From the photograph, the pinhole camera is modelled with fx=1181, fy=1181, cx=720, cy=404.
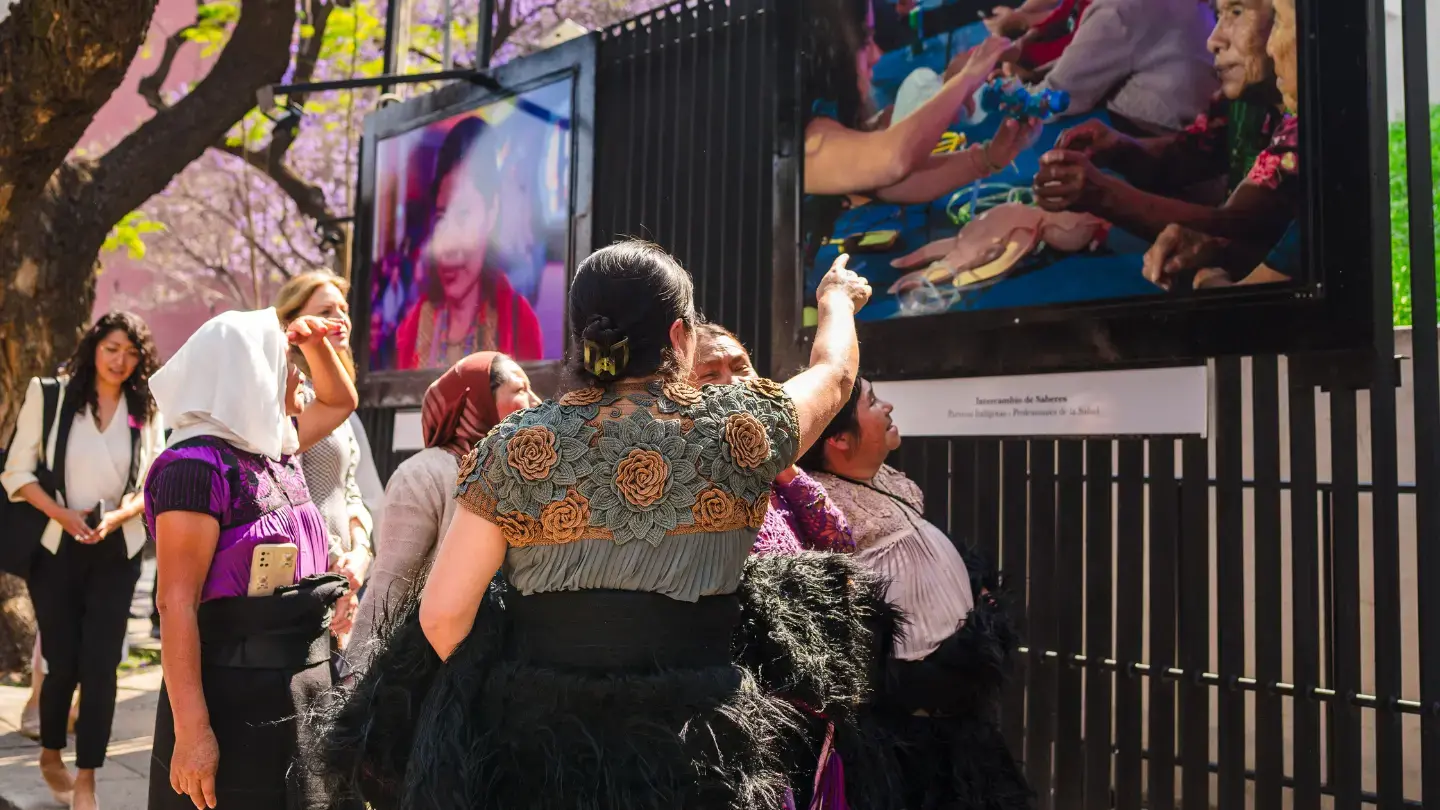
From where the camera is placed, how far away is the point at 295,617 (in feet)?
9.37

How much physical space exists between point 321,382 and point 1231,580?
3113 millimetres

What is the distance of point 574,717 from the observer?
81.4 inches

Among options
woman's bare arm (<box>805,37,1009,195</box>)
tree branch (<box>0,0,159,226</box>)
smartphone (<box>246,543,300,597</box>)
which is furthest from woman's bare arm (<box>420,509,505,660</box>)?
tree branch (<box>0,0,159,226</box>)

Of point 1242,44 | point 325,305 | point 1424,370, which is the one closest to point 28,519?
point 325,305

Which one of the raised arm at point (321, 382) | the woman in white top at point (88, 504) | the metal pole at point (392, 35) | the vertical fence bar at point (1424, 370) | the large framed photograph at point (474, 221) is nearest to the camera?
the raised arm at point (321, 382)

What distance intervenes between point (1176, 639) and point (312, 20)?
11546 millimetres

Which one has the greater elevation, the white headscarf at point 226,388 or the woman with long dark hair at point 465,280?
the woman with long dark hair at point 465,280

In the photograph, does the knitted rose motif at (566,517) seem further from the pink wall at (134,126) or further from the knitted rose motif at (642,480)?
the pink wall at (134,126)

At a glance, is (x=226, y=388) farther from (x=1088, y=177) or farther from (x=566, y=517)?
(x=1088, y=177)

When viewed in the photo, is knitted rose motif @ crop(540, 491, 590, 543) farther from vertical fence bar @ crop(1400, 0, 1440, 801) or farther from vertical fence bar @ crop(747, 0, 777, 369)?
vertical fence bar @ crop(747, 0, 777, 369)

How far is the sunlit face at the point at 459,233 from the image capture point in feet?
23.5

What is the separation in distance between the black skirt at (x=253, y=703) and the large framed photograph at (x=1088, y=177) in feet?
9.29

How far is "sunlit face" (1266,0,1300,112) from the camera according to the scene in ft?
12.6

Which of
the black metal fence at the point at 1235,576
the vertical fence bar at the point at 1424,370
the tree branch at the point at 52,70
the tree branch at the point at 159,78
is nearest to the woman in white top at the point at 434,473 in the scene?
the black metal fence at the point at 1235,576
